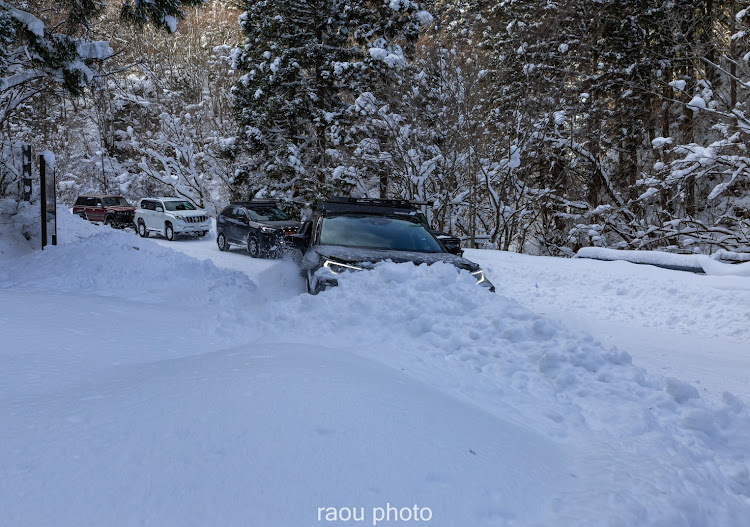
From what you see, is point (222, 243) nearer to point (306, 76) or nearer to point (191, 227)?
point (191, 227)

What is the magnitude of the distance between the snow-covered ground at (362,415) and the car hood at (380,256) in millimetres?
466

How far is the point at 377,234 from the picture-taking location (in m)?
7.37

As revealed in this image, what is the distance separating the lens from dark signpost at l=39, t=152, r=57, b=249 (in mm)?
9695

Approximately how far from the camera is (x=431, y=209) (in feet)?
67.3

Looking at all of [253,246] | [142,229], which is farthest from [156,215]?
[253,246]

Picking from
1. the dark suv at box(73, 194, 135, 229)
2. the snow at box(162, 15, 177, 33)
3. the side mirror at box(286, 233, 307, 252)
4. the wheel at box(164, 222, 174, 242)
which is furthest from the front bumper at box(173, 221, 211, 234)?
the side mirror at box(286, 233, 307, 252)

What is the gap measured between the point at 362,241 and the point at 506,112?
1480 centimetres

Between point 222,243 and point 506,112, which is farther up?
point 506,112

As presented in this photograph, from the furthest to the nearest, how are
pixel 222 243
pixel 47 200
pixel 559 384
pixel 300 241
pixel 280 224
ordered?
pixel 222 243
pixel 280 224
pixel 47 200
pixel 300 241
pixel 559 384

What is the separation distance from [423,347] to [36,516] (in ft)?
10.9

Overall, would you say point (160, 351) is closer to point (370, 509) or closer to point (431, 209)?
point (370, 509)

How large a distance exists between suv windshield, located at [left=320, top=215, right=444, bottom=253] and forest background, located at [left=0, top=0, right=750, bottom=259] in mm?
8152

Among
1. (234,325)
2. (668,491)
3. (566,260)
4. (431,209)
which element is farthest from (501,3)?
(668,491)

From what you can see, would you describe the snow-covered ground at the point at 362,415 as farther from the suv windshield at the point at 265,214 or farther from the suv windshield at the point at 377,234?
the suv windshield at the point at 265,214
